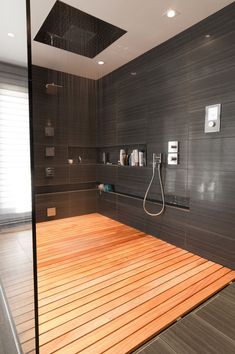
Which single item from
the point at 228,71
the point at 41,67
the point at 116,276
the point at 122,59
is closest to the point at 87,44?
the point at 122,59

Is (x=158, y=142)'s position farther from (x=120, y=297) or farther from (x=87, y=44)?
(x=120, y=297)

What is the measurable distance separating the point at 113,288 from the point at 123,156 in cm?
220

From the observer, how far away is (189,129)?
2559mm

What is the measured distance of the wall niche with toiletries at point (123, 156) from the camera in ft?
10.8

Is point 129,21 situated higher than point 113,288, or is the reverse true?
point 129,21

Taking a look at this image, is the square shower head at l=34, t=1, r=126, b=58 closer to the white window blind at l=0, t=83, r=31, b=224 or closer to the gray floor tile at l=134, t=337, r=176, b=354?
the white window blind at l=0, t=83, r=31, b=224

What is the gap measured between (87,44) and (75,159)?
199cm

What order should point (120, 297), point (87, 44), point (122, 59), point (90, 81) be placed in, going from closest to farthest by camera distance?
point (120, 297), point (87, 44), point (122, 59), point (90, 81)

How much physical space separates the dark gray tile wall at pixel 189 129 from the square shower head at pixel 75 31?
2.21 ft

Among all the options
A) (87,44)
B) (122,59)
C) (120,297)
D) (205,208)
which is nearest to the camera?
(120,297)

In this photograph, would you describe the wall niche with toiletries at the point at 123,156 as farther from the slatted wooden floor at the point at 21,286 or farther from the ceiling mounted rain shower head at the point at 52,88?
the slatted wooden floor at the point at 21,286

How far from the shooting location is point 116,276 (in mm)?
2084

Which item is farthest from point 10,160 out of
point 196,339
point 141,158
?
point 141,158

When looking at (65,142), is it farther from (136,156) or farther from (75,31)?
(75,31)
